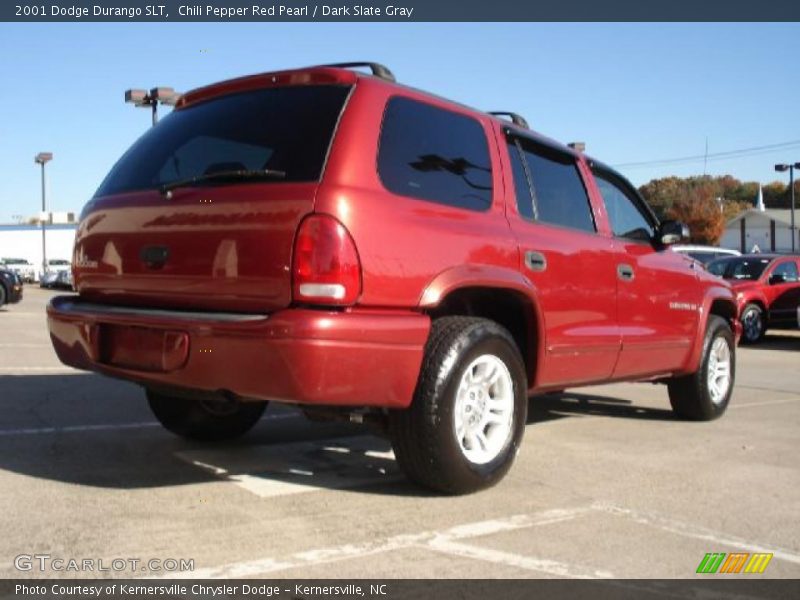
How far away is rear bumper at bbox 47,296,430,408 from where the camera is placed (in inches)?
132

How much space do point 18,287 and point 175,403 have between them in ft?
53.5

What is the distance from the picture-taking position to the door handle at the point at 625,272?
536 cm

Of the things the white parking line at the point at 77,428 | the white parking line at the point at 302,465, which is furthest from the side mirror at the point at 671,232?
the white parking line at the point at 77,428

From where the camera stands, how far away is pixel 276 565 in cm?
308

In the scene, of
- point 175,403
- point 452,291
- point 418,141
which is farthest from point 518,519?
point 175,403

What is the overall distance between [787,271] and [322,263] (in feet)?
47.4

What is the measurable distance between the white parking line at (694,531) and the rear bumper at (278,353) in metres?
1.18

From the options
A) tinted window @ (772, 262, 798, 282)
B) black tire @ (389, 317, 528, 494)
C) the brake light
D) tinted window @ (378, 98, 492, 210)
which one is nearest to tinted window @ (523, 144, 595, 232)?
tinted window @ (378, 98, 492, 210)

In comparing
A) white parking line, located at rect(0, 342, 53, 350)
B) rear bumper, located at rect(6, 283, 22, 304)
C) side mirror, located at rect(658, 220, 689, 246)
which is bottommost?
white parking line, located at rect(0, 342, 53, 350)

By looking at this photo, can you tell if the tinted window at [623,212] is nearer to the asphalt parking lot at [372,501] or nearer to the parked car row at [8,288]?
the asphalt parking lot at [372,501]

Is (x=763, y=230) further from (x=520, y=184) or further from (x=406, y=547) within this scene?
(x=406, y=547)

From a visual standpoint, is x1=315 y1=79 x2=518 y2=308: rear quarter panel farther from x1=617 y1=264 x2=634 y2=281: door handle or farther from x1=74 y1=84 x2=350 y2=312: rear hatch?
x1=617 y1=264 x2=634 y2=281: door handle

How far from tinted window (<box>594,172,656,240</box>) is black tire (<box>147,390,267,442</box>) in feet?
8.80

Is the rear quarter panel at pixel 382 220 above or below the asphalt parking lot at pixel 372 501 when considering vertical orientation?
above
